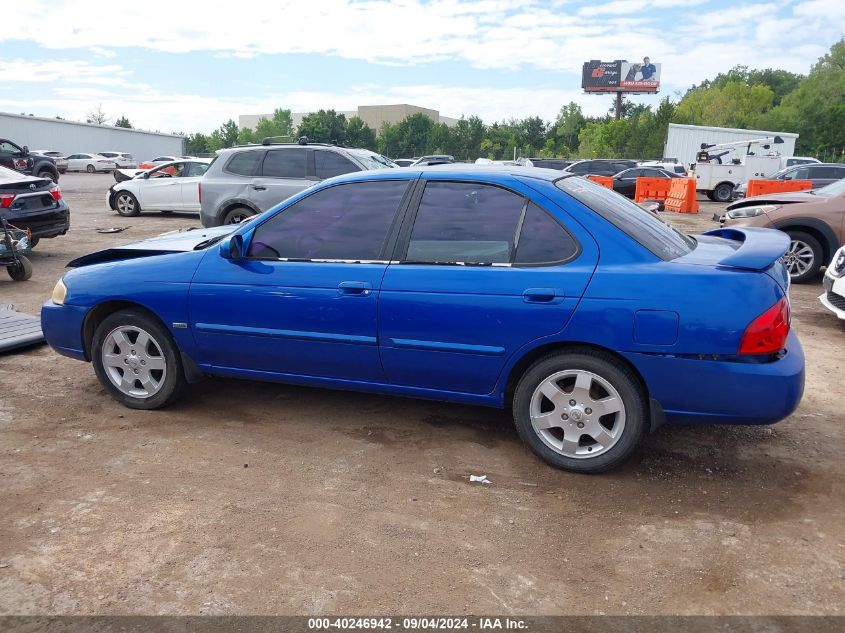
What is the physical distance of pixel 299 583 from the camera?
279 cm

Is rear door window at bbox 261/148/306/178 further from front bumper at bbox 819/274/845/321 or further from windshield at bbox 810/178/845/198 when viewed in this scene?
windshield at bbox 810/178/845/198

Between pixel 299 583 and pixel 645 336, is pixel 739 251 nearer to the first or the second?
pixel 645 336

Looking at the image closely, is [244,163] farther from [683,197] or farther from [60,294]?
[683,197]

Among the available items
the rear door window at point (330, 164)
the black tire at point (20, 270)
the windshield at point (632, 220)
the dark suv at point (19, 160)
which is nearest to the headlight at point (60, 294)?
the windshield at point (632, 220)

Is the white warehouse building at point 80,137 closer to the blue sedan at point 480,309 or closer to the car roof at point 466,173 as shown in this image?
the blue sedan at point 480,309

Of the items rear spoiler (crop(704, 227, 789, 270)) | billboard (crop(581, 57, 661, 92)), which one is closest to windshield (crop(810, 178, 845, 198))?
rear spoiler (crop(704, 227, 789, 270))

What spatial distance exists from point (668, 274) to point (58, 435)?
3.78 metres

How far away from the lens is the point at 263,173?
34.6 ft

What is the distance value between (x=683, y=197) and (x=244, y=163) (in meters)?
14.4

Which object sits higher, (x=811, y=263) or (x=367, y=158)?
(x=367, y=158)

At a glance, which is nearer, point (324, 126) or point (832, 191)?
point (832, 191)

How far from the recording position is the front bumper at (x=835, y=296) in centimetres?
665

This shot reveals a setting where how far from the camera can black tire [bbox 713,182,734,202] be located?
80.5 feet

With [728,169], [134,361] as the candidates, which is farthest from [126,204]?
[728,169]
